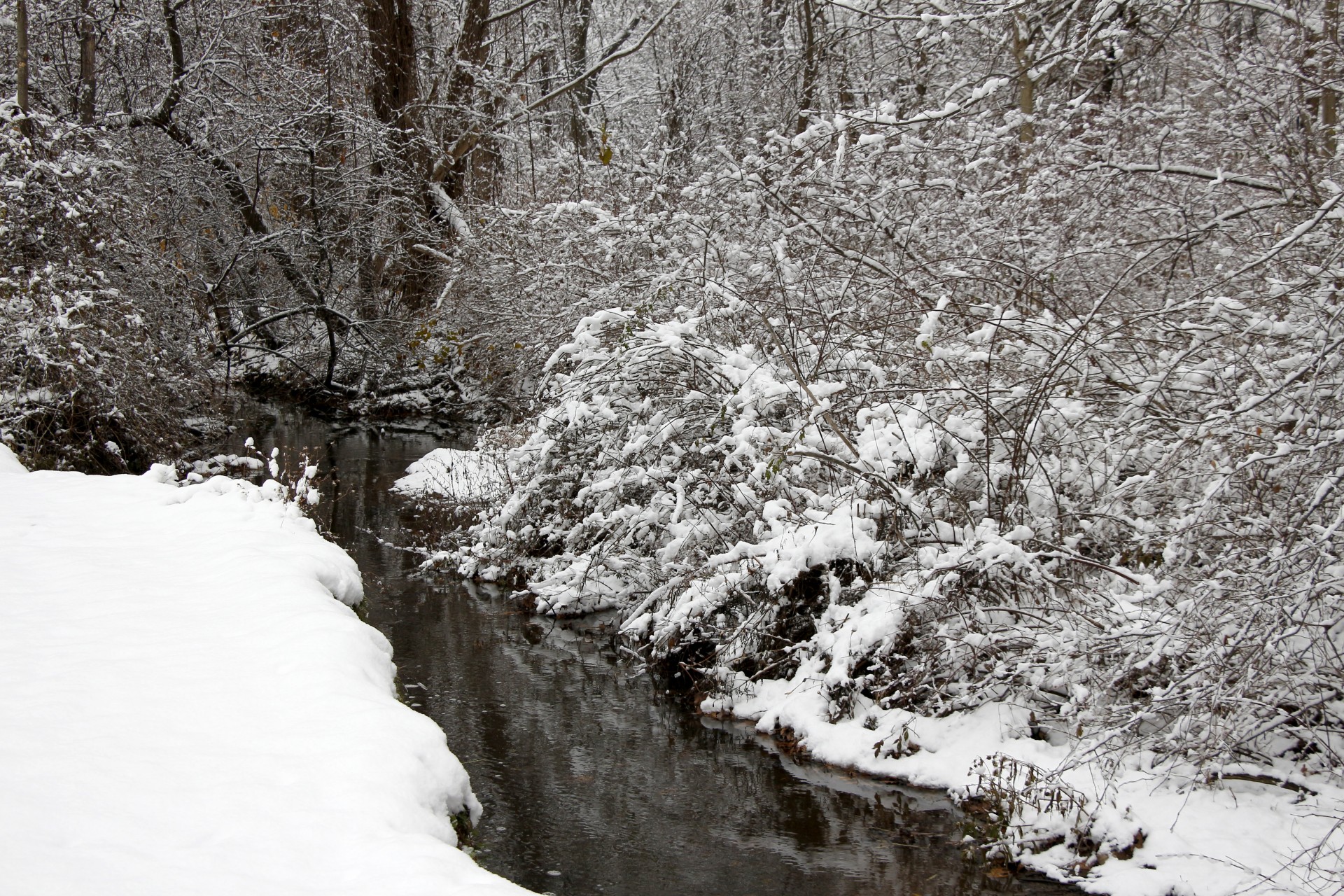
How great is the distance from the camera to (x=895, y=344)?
828 cm

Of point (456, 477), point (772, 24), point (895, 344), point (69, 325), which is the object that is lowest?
point (456, 477)

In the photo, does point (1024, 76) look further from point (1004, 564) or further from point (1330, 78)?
point (1004, 564)

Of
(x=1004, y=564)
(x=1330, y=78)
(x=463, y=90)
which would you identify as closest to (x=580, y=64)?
(x=463, y=90)

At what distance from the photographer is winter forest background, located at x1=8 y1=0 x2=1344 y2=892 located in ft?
17.3

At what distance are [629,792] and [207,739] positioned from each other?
271 cm

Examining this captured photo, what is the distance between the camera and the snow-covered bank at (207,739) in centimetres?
296

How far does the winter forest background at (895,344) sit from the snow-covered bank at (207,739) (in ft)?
10.2

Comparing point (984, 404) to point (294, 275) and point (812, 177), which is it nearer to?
point (812, 177)

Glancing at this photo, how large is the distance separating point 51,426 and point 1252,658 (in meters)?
11.9

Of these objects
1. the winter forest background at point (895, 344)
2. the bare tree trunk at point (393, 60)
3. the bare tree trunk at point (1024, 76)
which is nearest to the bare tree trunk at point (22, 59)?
the winter forest background at point (895, 344)

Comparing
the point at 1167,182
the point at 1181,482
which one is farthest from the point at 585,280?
the point at 1181,482

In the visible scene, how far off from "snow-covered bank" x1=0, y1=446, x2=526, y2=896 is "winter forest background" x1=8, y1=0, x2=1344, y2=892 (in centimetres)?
312

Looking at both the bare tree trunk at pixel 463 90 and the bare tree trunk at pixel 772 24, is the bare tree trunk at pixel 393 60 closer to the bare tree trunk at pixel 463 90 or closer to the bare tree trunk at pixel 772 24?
the bare tree trunk at pixel 463 90

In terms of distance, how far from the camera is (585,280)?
540 inches
